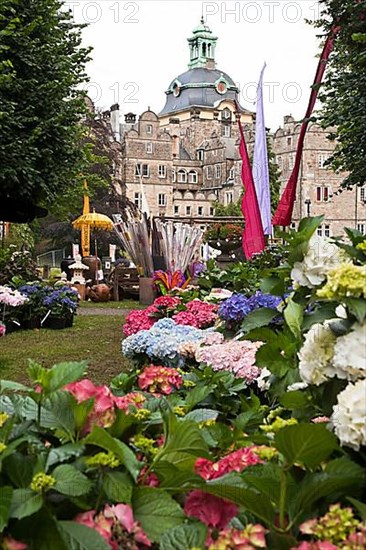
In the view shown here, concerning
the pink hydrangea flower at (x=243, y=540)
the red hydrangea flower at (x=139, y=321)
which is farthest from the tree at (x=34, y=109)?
the pink hydrangea flower at (x=243, y=540)

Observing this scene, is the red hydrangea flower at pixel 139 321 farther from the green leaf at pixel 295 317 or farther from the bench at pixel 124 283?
the bench at pixel 124 283

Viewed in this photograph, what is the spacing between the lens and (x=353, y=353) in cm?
132

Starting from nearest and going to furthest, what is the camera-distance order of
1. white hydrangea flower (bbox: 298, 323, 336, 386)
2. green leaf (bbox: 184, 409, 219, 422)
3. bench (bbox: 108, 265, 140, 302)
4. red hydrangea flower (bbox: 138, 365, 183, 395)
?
1. white hydrangea flower (bbox: 298, 323, 336, 386)
2. green leaf (bbox: 184, 409, 219, 422)
3. red hydrangea flower (bbox: 138, 365, 183, 395)
4. bench (bbox: 108, 265, 140, 302)

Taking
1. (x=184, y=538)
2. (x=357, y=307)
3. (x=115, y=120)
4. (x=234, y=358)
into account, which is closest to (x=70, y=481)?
(x=184, y=538)

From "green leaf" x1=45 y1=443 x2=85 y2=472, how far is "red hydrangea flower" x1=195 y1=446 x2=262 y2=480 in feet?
0.70

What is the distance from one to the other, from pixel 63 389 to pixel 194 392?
48cm

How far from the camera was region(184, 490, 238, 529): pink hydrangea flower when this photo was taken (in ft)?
3.97

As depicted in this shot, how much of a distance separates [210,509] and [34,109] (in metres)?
12.3

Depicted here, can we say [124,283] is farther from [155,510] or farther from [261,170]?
[155,510]

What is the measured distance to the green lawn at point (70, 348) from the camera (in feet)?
25.0

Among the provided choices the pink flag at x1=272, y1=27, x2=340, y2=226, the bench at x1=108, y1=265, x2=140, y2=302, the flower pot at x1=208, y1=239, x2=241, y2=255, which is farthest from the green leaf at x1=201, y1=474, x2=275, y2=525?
the bench at x1=108, y1=265, x2=140, y2=302

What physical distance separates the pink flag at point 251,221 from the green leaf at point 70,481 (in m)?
9.84

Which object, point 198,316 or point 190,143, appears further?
point 190,143

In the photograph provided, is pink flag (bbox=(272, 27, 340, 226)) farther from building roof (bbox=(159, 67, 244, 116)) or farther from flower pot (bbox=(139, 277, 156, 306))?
building roof (bbox=(159, 67, 244, 116))
